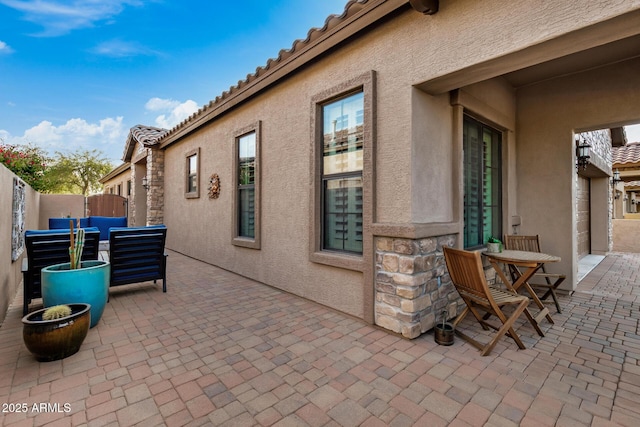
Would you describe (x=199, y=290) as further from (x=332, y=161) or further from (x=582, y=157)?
(x=582, y=157)

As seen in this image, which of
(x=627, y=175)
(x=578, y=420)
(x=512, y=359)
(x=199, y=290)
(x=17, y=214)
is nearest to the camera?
(x=578, y=420)

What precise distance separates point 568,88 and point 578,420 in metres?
4.74

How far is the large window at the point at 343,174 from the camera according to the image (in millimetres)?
3641

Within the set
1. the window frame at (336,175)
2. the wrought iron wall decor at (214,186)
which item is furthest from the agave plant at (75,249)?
the wrought iron wall decor at (214,186)

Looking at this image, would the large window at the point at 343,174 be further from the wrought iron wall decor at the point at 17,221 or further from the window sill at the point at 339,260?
the wrought iron wall decor at the point at 17,221

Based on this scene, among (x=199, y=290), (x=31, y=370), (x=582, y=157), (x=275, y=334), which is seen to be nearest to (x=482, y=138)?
(x=582, y=157)

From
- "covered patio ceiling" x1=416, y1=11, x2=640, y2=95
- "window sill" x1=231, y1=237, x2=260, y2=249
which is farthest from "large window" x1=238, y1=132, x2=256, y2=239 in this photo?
"covered patio ceiling" x1=416, y1=11, x2=640, y2=95

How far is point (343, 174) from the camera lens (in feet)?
12.5

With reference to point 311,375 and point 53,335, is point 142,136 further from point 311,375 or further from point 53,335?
point 311,375

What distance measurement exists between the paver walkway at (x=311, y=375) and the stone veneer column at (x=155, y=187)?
624cm

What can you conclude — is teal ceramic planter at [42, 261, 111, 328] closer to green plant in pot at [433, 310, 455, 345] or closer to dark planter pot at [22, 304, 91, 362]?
dark planter pot at [22, 304, 91, 362]

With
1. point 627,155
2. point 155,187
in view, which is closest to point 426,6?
point 155,187

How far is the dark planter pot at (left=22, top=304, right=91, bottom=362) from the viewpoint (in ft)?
7.84

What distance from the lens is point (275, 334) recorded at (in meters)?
3.08
